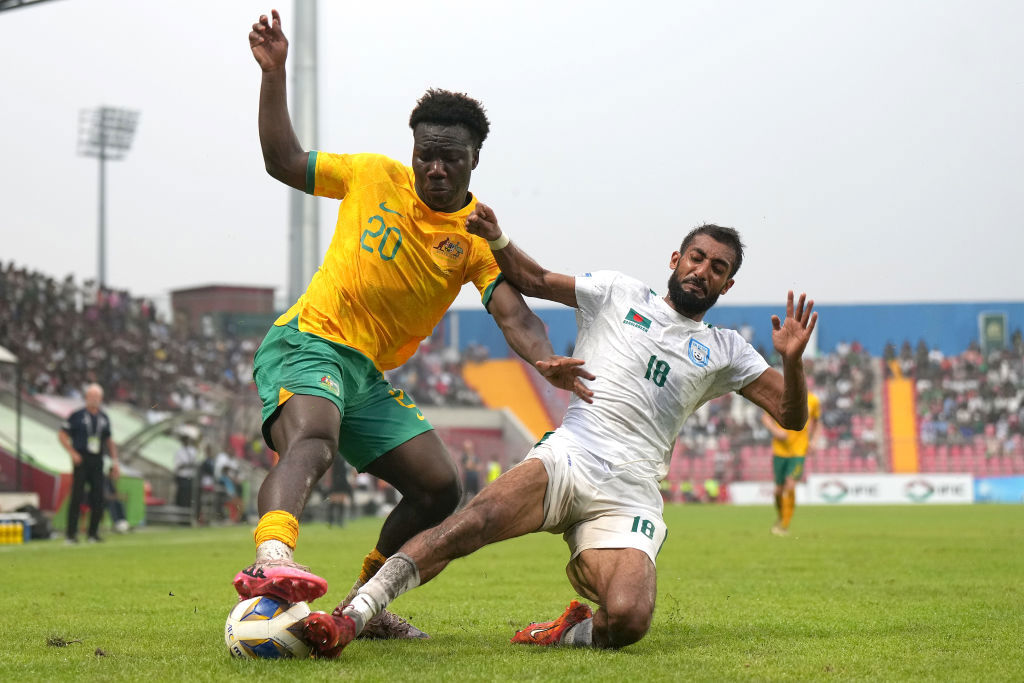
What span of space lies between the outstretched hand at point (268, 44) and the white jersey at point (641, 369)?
176 centimetres

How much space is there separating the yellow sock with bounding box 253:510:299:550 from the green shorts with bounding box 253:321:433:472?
70cm

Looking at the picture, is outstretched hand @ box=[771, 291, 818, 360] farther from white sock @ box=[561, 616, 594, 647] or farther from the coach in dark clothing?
the coach in dark clothing

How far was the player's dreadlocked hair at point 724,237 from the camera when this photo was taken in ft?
18.8

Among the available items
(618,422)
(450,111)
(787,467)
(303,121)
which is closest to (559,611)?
(618,422)

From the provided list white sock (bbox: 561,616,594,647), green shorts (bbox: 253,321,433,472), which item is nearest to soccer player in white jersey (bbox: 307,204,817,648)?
white sock (bbox: 561,616,594,647)

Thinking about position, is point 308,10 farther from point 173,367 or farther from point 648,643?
point 648,643

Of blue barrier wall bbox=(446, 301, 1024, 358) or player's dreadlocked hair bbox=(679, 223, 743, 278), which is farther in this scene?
blue barrier wall bbox=(446, 301, 1024, 358)

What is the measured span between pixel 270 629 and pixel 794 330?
2.62 m

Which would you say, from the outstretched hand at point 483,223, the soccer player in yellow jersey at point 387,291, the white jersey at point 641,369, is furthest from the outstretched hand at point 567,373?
the outstretched hand at point 483,223

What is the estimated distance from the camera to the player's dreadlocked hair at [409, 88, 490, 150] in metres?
5.44

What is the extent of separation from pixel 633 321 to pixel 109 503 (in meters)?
16.5

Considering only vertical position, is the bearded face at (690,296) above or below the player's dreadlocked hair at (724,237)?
below

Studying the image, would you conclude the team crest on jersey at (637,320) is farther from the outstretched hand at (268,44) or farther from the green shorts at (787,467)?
the green shorts at (787,467)

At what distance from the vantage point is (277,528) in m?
4.45
